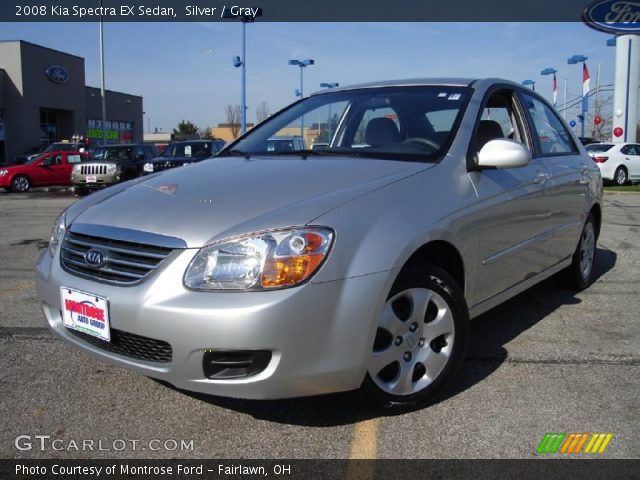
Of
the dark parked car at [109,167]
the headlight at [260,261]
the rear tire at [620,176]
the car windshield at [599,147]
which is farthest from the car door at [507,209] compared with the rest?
the rear tire at [620,176]

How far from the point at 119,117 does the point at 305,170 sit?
49782 millimetres

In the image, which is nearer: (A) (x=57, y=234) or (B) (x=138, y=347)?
(B) (x=138, y=347)

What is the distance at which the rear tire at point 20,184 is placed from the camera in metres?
19.9

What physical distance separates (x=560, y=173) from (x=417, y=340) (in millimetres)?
2088

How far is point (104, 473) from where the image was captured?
2301 millimetres

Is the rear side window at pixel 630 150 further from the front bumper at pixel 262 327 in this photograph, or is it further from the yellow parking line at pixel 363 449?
the front bumper at pixel 262 327

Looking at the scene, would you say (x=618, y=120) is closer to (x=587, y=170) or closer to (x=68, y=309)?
(x=587, y=170)

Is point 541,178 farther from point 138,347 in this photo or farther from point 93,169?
point 93,169

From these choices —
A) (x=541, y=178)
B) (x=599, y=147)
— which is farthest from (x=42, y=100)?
(x=541, y=178)

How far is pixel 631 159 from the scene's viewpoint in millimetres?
18781

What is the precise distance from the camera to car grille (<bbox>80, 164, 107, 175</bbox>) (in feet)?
55.1

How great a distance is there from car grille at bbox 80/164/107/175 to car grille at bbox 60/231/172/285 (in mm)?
15013

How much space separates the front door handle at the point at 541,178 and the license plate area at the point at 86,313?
268 cm

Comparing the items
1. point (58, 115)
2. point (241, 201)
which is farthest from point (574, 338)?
point (58, 115)
